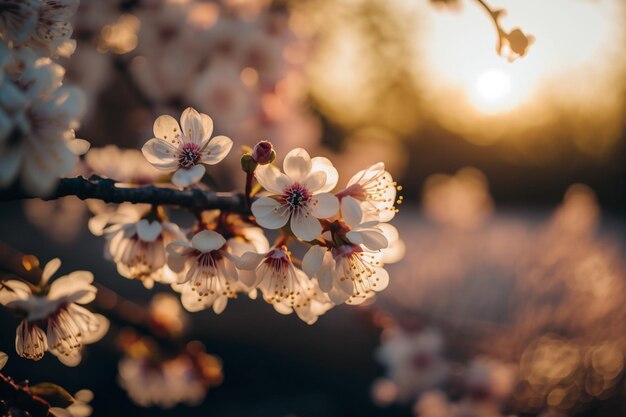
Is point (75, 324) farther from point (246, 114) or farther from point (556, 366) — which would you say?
point (556, 366)

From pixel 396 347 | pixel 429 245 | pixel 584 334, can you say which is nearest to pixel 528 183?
pixel 429 245

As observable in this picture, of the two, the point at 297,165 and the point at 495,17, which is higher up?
the point at 495,17

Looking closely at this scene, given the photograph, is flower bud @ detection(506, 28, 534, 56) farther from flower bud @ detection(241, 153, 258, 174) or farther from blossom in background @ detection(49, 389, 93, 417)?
blossom in background @ detection(49, 389, 93, 417)

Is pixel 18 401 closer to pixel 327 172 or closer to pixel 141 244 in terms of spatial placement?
pixel 141 244

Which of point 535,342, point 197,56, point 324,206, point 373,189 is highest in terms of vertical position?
point 197,56

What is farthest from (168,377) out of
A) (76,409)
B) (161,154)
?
(161,154)

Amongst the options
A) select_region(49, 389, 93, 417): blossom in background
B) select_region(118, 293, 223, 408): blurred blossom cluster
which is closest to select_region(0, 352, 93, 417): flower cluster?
select_region(49, 389, 93, 417): blossom in background
